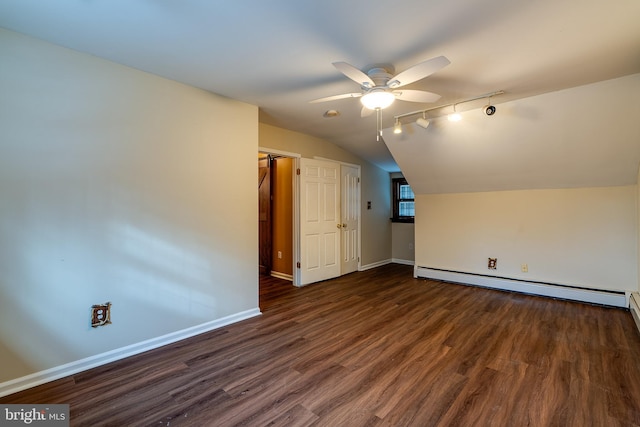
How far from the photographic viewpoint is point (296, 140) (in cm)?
443

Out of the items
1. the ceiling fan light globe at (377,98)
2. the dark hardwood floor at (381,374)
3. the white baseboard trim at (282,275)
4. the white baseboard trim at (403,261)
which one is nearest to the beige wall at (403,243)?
the white baseboard trim at (403,261)

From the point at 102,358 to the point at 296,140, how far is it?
343cm

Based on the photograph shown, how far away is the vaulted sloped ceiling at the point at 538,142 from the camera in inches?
114

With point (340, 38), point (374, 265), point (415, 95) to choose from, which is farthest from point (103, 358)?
point (374, 265)

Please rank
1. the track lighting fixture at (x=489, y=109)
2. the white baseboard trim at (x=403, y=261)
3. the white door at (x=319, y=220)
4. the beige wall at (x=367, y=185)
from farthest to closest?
the white baseboard trim at (x=403, y=261) < the white door at (x=319, y=220) < the beige wall at (x=367, y=185) < the track lighting fixture at (x=489, y=109)

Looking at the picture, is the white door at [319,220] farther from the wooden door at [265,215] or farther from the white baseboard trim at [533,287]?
the white baseboard trim at [533,287]

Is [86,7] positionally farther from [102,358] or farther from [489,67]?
[489,67]

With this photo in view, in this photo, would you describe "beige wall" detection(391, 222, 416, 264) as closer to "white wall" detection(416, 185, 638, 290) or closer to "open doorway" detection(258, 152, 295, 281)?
"white wall" detection(416, 185, 638, 290)

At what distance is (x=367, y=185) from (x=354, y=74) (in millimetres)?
3929

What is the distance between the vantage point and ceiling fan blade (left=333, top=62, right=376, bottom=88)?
75.0 inches

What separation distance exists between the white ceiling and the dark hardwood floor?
244 cm

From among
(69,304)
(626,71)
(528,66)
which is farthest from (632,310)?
(69,304)

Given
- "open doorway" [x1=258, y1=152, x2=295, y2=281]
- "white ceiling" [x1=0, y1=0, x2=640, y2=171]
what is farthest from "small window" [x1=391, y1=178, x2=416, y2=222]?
"white ceiling" [x1=0, y1=0, x2=640, y2=171]

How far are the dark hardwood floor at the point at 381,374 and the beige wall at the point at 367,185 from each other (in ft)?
7.85
